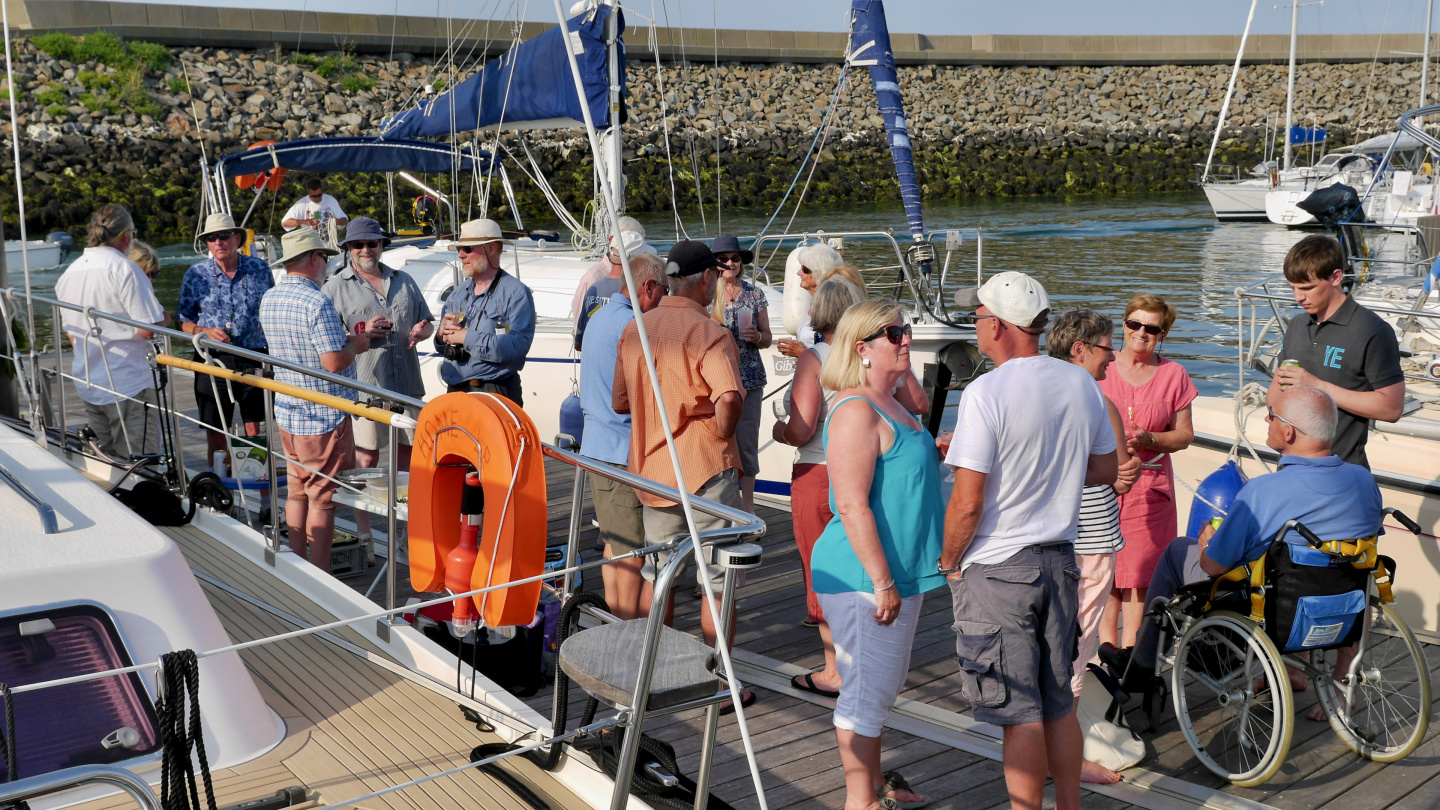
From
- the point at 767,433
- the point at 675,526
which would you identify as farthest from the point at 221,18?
the point at 675,526

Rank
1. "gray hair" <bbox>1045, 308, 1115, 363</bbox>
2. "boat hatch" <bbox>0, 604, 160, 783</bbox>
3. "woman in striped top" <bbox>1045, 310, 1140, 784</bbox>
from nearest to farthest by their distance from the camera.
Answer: "boat hatch" <bbox>0, 604, 160, 783</bbox>, "woman in striped top" <bbox>1045, 310, 1140, 784</bbox>, "gray hair" <bbox>1045, 308, 1115, 363</bbox>

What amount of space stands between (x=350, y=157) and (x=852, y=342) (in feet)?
30.7

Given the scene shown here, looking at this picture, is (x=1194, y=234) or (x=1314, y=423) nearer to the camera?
(x=1314, y=423)

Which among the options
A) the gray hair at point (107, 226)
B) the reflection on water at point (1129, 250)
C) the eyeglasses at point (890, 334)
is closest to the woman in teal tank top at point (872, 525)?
the eyeglasses at point (890, 334)

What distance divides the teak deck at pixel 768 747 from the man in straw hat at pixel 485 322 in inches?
58.9

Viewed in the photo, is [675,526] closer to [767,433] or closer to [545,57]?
[767,433]

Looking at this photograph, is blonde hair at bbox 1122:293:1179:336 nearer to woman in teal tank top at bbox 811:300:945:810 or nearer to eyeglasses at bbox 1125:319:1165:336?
eyeglasses at bbox 1125:319:1165:336

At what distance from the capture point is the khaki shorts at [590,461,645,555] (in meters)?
4.25

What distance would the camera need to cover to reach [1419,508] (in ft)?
16.3

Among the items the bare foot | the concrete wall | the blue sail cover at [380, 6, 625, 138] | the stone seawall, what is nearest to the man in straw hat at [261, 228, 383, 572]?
the bare foot

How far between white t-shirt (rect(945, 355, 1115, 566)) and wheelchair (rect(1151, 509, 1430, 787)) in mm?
1057

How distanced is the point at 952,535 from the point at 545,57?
7.47 metres

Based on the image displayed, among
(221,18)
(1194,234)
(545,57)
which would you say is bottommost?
(1194,234)

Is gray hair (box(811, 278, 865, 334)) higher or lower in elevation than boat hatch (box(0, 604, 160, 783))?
higher
